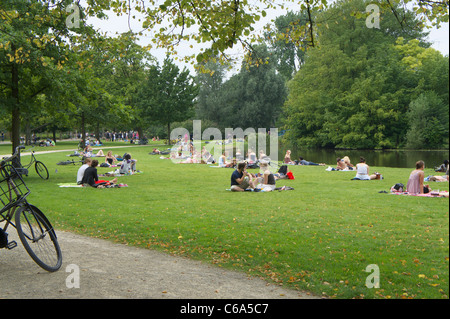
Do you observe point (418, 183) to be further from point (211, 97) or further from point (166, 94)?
point (211, 97)

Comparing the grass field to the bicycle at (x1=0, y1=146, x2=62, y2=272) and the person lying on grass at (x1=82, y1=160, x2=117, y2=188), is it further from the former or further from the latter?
the bicycle at (x1=0, y1=146, x2=62, y2=272)

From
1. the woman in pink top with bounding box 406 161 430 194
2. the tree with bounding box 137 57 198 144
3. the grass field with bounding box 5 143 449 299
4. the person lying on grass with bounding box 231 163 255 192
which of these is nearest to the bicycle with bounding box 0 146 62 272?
the grass field with bounding box 5 143 449 299

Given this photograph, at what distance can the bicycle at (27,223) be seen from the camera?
5.79m

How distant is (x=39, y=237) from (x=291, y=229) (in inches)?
194

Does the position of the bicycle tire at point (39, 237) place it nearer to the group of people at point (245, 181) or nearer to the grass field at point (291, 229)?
the grass field at point (291, 229)

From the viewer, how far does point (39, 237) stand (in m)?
5.94

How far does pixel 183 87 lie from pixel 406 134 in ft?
104

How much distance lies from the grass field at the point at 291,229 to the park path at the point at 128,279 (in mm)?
425

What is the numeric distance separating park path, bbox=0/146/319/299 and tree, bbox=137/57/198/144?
176ft

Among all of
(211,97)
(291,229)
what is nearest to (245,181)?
(291,229)

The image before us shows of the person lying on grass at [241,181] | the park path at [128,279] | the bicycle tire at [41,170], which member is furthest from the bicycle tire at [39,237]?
the bicycle tire at [41,170]

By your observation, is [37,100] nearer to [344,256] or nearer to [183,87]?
[344,256]

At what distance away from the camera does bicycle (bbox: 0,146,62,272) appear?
579cm
